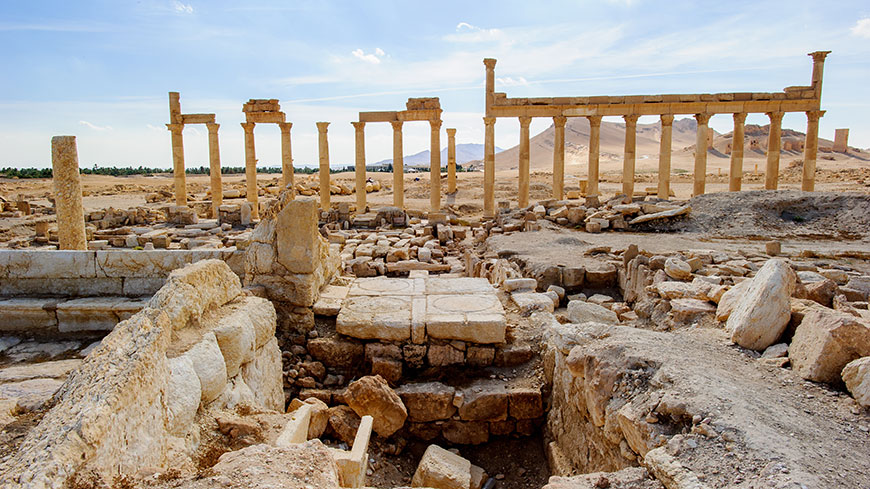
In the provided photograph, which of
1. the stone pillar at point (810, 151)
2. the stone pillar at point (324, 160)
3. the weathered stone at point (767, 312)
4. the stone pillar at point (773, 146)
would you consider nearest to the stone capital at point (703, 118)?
the stone pillar at point (773, 146)

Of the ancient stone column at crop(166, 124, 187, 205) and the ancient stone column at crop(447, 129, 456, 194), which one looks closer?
the ancient stone column at crop(166, 124, 187, 205)

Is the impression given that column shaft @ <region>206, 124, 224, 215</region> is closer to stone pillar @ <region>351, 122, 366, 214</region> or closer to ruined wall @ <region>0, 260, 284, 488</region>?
stone pillar @ <region>351, 122, 366, 214</region>

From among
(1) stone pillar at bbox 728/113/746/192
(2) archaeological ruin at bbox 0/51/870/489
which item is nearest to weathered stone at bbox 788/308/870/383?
(2) archaeological ruin at bbox 0/51/870/489

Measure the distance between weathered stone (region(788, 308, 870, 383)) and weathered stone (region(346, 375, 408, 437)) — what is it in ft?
11.8

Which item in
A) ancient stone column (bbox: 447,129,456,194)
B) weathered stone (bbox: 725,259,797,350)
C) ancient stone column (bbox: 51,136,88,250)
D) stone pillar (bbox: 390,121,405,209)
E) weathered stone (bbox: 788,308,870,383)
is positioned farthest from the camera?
ancient stone column (bbox: 447,129,456,194)

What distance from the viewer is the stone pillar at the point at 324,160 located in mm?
22938

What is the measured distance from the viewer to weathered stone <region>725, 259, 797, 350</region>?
4559mm

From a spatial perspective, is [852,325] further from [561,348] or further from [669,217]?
[669,217]

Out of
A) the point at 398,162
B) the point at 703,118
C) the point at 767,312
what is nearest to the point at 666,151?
the point at 703,118

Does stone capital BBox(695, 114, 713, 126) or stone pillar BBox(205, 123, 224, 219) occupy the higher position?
stone capital BBox(695, 114, 713, 126)

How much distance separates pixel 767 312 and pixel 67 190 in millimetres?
12533

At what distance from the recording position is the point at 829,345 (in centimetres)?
377

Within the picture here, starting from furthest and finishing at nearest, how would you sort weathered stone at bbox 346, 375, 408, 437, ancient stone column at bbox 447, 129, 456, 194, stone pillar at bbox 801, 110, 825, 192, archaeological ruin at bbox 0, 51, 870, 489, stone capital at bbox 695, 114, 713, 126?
ancient stone column at bbox 447, 129, 456, 194 < stone pillar at bbox 801, 110, 825, 192 < stone capital at bbox 695, 114, 713, 126 < weathered stone at bbox 346, 375, 408, 437 < archaeological ruin at bbox 0, 51, 870, 489

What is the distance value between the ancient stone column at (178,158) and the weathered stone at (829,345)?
79.9 ft
